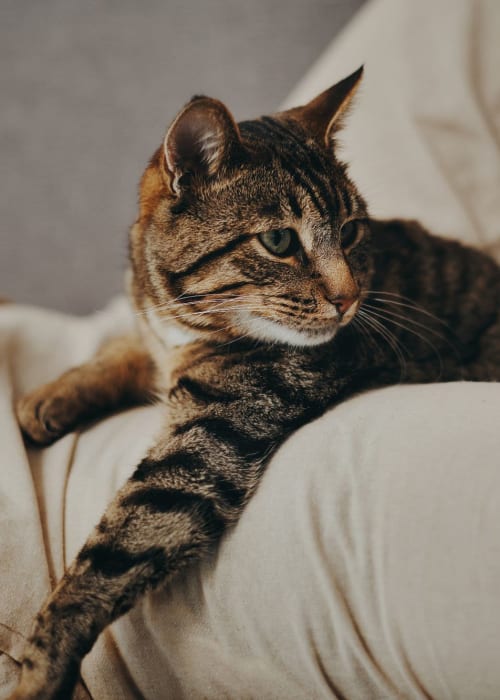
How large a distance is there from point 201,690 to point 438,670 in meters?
0.25

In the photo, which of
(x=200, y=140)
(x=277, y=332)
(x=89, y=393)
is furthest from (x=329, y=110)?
(x=89, y=393)

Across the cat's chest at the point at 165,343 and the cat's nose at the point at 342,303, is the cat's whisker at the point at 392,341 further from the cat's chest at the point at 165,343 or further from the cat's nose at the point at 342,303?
the cat's chest at the point at 165,343

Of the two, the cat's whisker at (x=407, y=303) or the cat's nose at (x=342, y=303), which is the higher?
the cat's nose at (x=342, y=303)

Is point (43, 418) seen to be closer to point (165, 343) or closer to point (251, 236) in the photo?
point (165, 343)

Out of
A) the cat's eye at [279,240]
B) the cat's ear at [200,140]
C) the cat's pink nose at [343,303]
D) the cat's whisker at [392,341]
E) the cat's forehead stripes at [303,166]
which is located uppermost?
the cat's ear at [200,140]

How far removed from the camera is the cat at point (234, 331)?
0.68 m

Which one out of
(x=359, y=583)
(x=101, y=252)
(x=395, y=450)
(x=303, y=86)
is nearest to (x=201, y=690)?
(x=359, y=583)

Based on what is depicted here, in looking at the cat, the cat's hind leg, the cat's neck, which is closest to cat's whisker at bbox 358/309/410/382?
the cat

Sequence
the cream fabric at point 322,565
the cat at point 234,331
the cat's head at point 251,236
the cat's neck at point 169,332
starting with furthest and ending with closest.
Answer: the cat's neck at point 169,332 < the cat's head at point 251,236 < the cat at point 234,331 < the cream fabric at point 322,565

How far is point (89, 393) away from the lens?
0.97 m

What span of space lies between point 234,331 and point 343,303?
15 cm

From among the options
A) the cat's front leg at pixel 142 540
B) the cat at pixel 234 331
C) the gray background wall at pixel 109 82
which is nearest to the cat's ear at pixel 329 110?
the cat at pixel 234 331

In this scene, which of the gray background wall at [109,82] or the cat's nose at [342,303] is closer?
the cat's nose at [342,303]

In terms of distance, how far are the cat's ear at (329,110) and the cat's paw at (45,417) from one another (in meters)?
0.54
